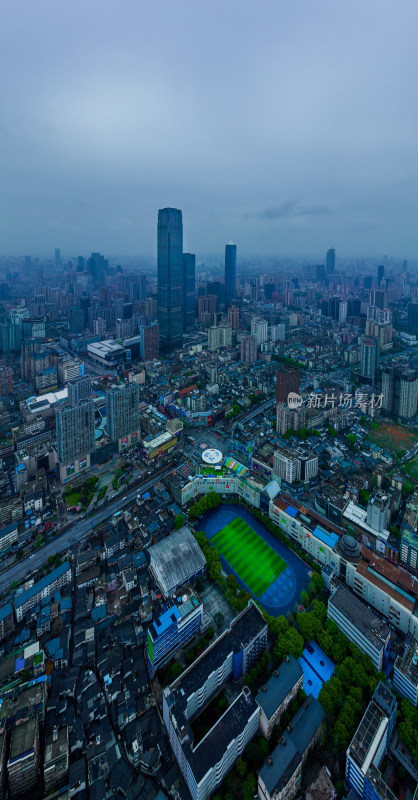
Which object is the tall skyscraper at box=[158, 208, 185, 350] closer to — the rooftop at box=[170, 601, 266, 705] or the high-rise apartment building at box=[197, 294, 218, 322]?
the high-rise apartment building at box=[197, 294, 218, 322]

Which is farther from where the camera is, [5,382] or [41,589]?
[5,382]

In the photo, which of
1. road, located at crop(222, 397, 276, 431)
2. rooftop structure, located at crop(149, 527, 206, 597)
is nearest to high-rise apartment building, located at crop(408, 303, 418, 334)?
road, located at crop(222, 397, 276, 431)

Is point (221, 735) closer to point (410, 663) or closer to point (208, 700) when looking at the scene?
point (208, 700)

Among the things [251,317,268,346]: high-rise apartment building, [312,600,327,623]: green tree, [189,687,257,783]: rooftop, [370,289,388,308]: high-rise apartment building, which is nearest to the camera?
[189,687,257,783]: rooftop

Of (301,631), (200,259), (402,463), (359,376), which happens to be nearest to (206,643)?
(301,631)

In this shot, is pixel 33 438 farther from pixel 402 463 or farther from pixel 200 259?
pixel 200 259
